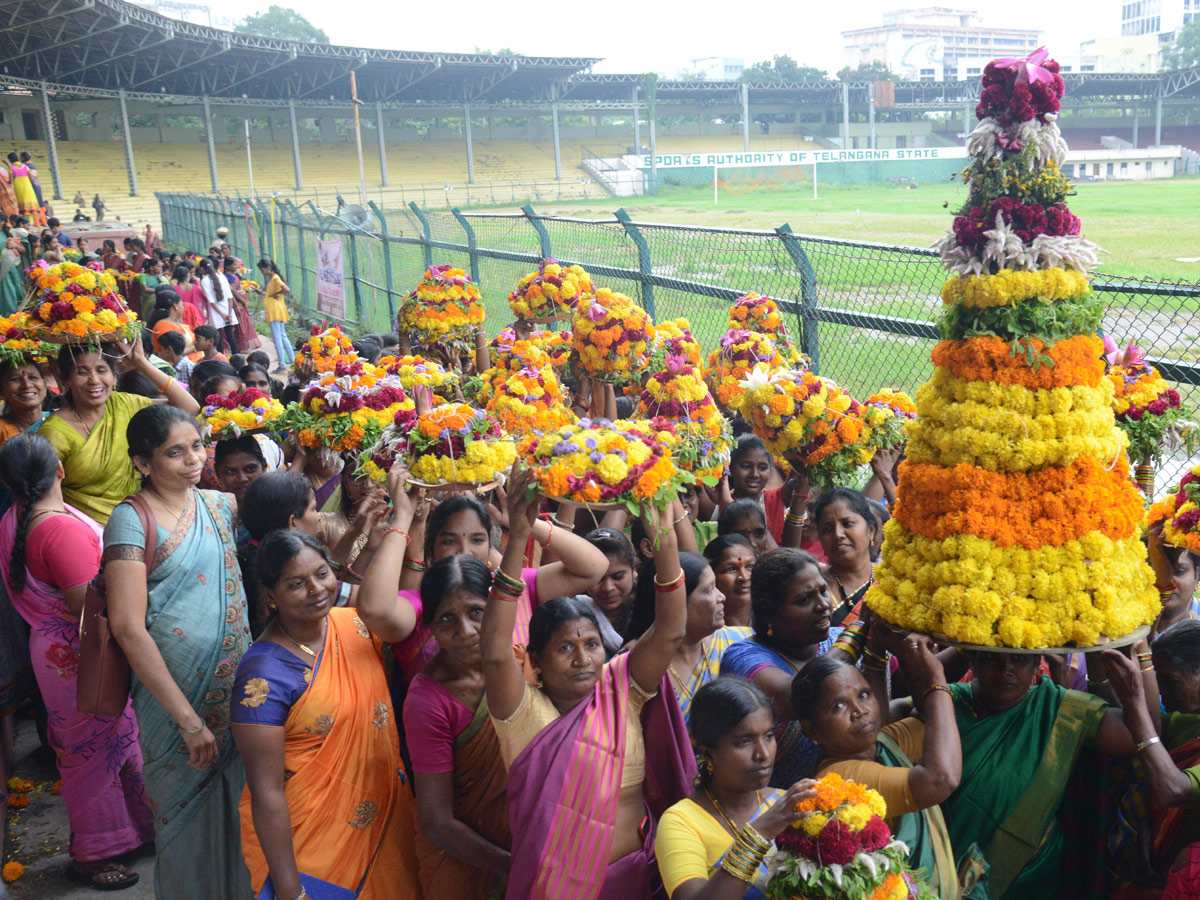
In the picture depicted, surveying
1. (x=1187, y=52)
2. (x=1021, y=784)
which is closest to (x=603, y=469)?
(x=1021, y=784)

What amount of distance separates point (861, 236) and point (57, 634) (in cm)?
2971

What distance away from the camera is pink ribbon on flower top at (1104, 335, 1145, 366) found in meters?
3.92

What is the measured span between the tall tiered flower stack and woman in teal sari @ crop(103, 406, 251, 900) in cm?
278

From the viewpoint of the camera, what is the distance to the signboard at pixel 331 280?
17078 millimetres

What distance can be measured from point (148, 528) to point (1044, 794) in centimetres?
337

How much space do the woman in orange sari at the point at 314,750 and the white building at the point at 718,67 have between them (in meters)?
125

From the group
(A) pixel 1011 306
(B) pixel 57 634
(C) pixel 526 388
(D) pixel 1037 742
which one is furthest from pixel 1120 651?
(B) pixel 57 634

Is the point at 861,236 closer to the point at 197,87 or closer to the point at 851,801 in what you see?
the point at 851,801

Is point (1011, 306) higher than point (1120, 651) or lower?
higher

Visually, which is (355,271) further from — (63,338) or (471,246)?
(63,338)

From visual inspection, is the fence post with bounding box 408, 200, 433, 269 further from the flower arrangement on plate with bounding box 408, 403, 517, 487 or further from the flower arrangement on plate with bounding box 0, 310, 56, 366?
the flower arrangement on plate with bounding box 408, 403, 517, 487

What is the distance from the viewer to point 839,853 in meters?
2.20

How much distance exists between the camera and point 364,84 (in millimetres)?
59938

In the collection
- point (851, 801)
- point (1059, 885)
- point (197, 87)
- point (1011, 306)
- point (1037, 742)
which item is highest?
point (197, 87)
